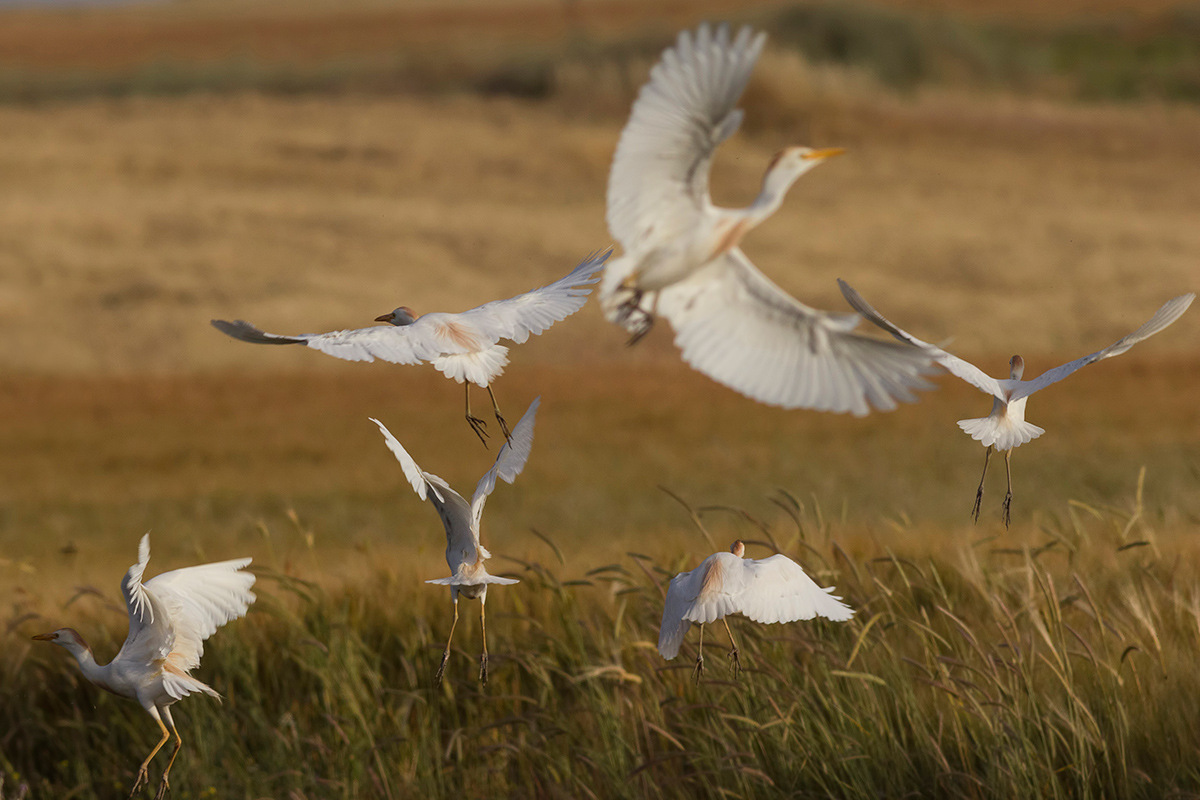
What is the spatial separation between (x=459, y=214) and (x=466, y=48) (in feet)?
73.2

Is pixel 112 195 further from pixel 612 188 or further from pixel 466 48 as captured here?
pixel 612 188

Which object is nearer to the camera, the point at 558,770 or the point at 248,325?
the point at 248,325

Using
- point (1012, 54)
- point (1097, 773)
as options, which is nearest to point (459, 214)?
point (1097, 773)

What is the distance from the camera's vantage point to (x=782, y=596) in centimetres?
161

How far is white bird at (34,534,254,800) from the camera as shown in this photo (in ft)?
5.71

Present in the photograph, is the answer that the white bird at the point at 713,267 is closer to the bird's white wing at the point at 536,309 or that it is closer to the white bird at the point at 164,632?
the bird's white wing at the point at 536,309

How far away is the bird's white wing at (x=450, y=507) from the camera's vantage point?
1.49 meters

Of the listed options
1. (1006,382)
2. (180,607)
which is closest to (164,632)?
(180,607)

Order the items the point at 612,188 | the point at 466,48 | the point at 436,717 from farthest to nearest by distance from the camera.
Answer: the point at 466,48, the point at 436,717, the point at 612,188

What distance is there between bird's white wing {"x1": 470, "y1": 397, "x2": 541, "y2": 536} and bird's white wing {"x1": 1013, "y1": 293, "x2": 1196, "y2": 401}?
0.51 m

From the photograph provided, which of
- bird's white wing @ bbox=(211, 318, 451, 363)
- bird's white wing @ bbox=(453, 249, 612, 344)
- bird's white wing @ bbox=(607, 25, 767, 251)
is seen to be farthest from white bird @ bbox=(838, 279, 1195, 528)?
bird's white wing @ bbox=(607, 25, 767, 251)

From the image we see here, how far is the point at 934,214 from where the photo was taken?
2533cm

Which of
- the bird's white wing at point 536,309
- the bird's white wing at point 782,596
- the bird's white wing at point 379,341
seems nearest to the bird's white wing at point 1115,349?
the bird's white wing at point 782,596

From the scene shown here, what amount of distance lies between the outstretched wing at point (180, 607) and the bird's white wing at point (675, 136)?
776 millimetres
